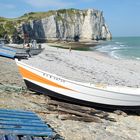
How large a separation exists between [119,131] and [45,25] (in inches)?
4425

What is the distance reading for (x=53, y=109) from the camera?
15336 millimetres

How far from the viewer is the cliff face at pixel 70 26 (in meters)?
119

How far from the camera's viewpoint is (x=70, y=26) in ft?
461

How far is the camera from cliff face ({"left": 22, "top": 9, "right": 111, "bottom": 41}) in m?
119

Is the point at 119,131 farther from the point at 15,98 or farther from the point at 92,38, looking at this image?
the point at 92,38

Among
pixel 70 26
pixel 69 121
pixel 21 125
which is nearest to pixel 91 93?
pixel 69 121

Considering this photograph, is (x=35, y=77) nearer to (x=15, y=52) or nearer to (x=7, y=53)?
(x=7, y=53)

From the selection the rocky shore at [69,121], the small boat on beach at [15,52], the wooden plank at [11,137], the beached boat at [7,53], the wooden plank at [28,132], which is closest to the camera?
the wooden plank at [11,137]

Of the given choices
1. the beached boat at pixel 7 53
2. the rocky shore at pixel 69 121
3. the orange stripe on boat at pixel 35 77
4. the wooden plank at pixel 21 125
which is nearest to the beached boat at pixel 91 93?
the orange stripe on boat at pixel 35 77

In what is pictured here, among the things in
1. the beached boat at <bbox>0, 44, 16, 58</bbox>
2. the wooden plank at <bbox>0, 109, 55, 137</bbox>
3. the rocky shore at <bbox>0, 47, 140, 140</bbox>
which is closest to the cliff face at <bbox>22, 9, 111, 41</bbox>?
the beached boat at <bbox>0, 44, 16, 58</bbox>

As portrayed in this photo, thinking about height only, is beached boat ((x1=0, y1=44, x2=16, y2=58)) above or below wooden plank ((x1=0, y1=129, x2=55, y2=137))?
above

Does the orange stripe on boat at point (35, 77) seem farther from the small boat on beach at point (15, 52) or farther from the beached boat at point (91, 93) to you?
the small boat on beach at point (15, 52)

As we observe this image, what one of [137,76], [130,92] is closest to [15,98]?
[130,92]

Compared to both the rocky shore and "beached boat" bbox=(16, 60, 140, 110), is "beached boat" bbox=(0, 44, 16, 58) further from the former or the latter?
"beached boat" bbox=(16, 60, 140, 110)
